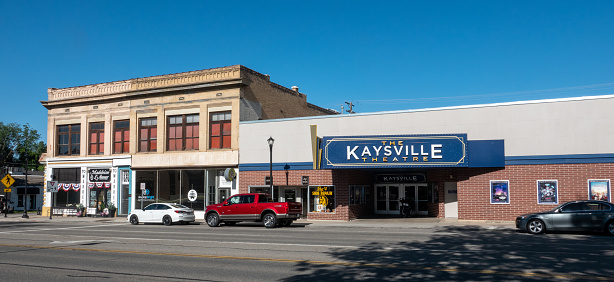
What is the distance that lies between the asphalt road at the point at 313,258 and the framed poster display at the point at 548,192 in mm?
5884

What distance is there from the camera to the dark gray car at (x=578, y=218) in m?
19.1

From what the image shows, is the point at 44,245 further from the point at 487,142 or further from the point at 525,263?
the point at 487,142

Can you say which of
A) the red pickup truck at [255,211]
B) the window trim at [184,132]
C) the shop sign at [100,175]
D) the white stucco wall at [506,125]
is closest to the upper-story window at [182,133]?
the window trim at [184,132]

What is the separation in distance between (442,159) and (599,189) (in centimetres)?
768

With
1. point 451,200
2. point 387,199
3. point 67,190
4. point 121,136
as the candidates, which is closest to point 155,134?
point 121,136

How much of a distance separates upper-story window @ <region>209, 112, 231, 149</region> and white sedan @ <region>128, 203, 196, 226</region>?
5992 millimetres

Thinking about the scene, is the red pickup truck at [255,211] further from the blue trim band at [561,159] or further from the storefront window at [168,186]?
the blue trim band at [561,159]

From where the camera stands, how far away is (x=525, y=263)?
11.8 metres

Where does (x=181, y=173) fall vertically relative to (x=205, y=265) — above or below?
above

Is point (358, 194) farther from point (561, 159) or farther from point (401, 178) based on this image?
point (561, 159)

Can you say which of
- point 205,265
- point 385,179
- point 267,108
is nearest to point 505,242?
point 205,265

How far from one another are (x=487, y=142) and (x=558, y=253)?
13755 mm

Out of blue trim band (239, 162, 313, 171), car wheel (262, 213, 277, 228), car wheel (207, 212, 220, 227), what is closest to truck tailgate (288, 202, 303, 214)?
car wheel (262, 213, 277, 228)

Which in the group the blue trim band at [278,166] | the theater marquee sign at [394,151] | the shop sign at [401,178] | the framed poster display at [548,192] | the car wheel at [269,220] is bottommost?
the car wheel at [269,220]
